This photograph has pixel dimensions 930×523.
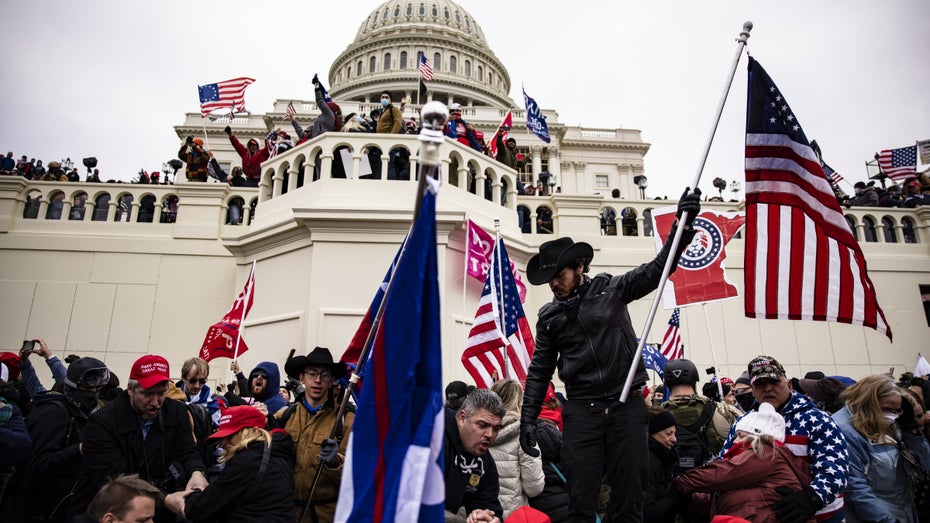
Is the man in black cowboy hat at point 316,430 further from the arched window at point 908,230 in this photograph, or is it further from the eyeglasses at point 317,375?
the arched window at point 908,230

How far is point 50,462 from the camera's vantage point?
425 centimetres

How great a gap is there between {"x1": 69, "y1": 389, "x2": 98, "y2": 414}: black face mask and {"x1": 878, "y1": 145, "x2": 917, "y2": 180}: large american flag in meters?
22.3

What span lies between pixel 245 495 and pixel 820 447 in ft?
11.9

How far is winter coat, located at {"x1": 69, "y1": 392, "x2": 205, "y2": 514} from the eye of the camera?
3971 millimetres

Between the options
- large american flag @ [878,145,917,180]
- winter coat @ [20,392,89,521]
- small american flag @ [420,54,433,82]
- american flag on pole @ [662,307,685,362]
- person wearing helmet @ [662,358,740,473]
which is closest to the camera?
winter coat @ [20,392,89,521]

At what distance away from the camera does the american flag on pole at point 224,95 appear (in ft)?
57.7

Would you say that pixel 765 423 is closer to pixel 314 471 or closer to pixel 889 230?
pixel 314 471

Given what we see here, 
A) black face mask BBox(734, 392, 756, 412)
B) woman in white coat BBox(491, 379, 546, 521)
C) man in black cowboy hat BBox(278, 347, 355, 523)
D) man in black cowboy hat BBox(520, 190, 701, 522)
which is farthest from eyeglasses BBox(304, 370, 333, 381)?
black face mask BBox(734, 392, 756, 412)

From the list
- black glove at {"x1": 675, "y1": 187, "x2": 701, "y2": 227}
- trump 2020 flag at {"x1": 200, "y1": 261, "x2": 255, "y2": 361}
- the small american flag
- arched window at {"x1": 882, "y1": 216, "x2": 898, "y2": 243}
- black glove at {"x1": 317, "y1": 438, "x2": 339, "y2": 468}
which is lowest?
black glove at {"x1": 317, "y1": 438, "x2": 339, "y2": 468}

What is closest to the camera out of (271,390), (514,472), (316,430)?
(316,430)

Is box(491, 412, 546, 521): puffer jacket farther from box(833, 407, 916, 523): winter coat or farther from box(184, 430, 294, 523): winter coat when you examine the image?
box(833, 407, 916, 523): winter coat

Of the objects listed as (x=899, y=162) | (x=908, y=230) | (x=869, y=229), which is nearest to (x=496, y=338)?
(x=869, y=229)

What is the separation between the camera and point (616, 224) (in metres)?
13.7

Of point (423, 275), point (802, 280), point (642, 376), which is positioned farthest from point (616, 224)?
point (423, 275)
